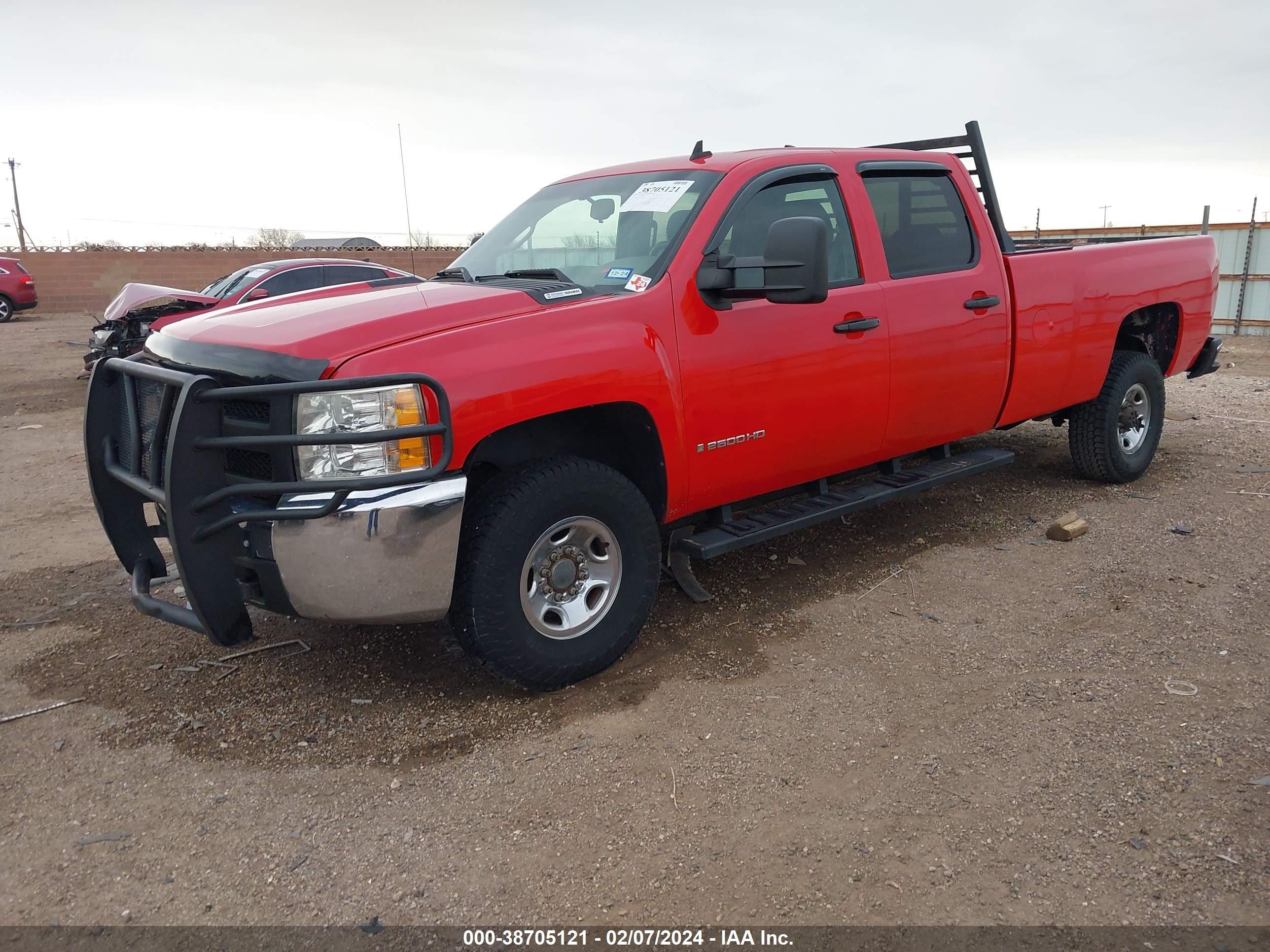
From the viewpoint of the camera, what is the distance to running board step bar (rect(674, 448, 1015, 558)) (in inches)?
161

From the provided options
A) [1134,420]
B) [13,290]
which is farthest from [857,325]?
[13,290]

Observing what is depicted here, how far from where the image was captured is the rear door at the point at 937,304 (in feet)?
15.1

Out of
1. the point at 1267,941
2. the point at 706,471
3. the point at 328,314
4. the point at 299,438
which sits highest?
the point at 328,314

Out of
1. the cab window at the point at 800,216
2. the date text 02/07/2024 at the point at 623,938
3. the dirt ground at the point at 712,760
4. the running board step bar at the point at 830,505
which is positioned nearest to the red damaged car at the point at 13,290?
the dirt ground at the point at 712,760

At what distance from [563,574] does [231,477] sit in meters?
1.21

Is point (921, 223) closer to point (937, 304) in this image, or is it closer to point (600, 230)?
point (937, 304)

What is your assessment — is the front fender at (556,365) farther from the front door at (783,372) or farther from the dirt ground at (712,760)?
the dirt ground at (712,760)

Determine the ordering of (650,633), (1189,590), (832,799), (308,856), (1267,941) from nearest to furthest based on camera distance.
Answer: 1. (1267,941)
2. (308,856)
3. (832,799)
4. (650,633)
5. (1189,590)

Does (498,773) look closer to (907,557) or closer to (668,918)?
(668,918)

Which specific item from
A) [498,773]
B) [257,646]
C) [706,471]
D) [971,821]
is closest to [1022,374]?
[706,471]

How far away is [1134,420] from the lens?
636 centimetres

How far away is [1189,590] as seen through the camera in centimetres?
454

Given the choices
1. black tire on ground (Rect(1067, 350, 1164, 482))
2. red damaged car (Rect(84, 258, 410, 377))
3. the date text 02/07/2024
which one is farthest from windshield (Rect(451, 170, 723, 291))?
red damaged car (Rect(84, 258, 410, 377))

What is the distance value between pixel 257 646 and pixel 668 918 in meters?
2.44
